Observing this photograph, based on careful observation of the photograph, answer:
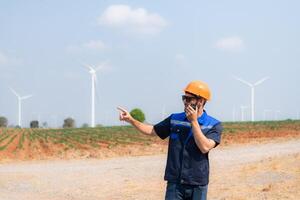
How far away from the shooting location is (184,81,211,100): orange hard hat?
4.65m

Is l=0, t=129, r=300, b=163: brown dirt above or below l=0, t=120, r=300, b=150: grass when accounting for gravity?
below

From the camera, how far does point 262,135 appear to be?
38031 millimetres

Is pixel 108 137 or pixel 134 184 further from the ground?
pixel 108 137

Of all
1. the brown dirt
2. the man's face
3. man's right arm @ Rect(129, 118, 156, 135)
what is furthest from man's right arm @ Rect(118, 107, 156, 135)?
the brown dirt

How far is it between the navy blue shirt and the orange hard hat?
0.20 metres

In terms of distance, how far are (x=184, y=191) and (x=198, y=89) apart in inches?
32.4

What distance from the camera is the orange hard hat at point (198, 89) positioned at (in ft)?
15.3

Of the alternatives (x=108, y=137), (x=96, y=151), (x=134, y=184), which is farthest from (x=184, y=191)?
(x=108, y=137)

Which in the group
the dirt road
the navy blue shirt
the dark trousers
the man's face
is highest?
the man's face

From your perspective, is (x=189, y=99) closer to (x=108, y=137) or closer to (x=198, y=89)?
(x=198, y=89)

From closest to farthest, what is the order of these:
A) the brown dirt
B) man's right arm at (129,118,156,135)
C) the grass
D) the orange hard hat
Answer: the orange hard hat < man's right arm at (129,118,156,135) < the brown dirt < the grass

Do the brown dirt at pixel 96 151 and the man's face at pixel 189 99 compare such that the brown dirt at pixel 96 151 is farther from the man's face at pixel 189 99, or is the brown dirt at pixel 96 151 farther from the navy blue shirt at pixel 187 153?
the man's face at pixel 189 99

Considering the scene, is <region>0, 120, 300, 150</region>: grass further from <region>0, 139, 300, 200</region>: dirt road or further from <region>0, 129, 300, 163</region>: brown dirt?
<region>0, 139, 300, 200</region>: dirt road

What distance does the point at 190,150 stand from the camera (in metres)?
4.71
